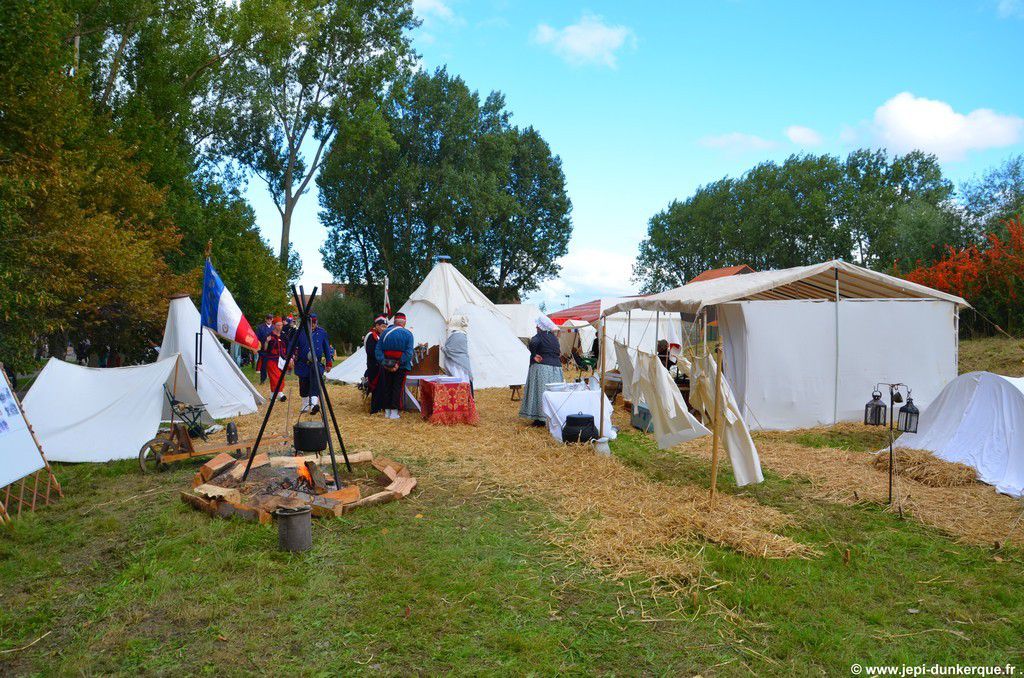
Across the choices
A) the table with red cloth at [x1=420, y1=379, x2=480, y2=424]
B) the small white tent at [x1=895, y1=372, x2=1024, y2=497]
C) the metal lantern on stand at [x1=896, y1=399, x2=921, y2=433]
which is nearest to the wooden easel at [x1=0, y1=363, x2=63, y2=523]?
the table with red cloth at [x1=420, y1=379, x2=480, y2=424]

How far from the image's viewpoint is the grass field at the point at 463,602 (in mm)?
2811

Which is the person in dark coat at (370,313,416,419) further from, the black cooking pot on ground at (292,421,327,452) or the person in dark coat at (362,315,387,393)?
the black cooking pot on ground at (292,421,327,452)

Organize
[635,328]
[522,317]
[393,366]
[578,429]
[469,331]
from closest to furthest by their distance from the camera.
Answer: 1. [578,429]
2. [393,366]
3. [469,331]
4. [635,328]
5. [522,317]

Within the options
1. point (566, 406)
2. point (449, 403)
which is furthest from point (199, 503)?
point (449, 403)

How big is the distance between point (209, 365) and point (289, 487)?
524 cm

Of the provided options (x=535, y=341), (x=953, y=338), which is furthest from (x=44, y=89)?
(x=953, y=338)

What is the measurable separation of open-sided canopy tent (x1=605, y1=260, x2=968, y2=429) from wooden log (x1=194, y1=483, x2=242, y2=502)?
6.19 meters

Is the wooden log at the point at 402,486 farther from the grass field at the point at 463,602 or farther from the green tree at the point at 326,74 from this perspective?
the green tree at the point at 326,74

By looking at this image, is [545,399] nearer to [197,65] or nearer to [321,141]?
[197,65]

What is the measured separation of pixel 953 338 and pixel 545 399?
5929 millimetres

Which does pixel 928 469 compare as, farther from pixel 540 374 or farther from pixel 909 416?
pixel 540 374

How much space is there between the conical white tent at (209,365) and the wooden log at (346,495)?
5225mm

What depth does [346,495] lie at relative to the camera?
16.1 feet

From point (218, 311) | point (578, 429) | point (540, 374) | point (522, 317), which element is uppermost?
point (522, 317)
